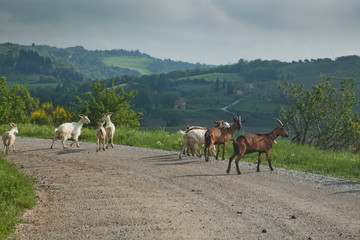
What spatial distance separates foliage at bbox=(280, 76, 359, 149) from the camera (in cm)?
3003

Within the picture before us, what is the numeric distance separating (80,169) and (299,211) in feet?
29.5

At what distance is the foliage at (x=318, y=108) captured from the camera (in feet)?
98.5

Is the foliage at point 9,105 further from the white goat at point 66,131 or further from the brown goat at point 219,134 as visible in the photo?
the brown goat at point 219,134

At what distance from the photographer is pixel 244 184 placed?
1330 centimetres

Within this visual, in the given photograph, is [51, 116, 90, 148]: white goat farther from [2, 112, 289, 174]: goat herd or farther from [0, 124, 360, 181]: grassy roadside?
[0, 124, 360, 181]: grassy roadside

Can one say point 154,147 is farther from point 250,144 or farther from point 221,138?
point 250,144

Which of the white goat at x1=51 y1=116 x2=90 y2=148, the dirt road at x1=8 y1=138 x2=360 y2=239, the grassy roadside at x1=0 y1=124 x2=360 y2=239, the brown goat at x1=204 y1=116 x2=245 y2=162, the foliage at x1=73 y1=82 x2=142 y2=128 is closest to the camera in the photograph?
the dirt road at x1=8 y1=138 x2=360 y2=239

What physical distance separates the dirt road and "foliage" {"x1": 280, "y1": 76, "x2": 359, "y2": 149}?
14.8 meters

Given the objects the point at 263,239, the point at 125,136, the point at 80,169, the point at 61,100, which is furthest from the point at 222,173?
the point at 61,100

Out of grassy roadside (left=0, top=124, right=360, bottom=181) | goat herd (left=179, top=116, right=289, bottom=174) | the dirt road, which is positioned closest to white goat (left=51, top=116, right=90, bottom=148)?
the dirt road

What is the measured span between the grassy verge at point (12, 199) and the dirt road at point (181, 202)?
10.1 inches

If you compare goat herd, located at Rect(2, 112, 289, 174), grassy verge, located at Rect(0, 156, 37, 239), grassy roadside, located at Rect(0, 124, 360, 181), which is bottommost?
grassy roadside, located at Rect(0, 124, 360, 181)

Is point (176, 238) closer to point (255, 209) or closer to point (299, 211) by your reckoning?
→ point (255, 209)

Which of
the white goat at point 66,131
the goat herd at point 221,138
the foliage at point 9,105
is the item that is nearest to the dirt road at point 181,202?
the goat herd at point 221,138
